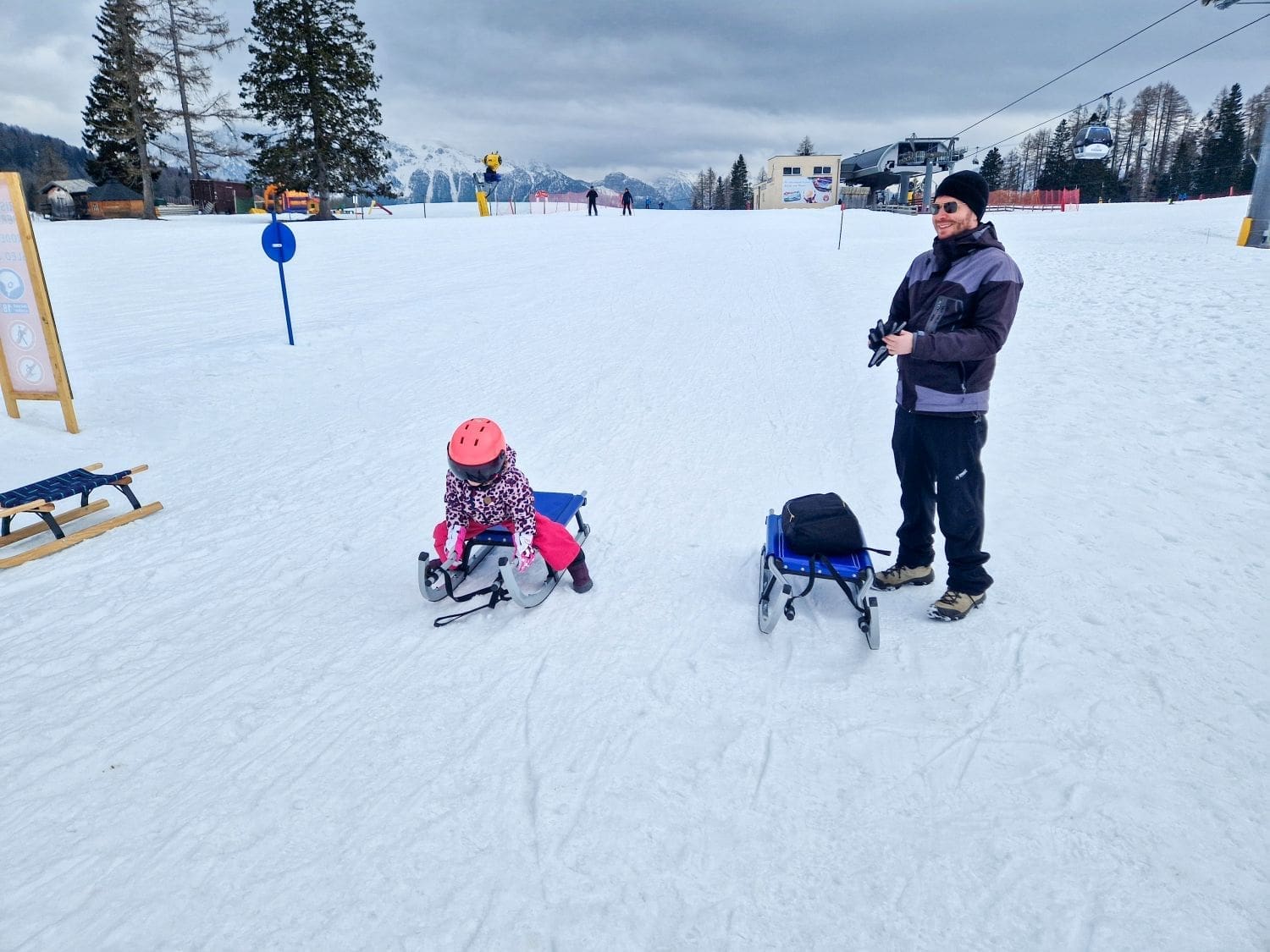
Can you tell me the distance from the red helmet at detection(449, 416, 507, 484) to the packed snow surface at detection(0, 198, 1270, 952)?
90cm

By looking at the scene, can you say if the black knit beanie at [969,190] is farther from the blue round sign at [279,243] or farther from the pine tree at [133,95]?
the pine tree at [133,95]

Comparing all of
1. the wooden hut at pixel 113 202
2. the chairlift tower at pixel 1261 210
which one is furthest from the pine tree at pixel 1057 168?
the wooden hut at pixel 113 202

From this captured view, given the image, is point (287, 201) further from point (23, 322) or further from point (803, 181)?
point (803, 181)

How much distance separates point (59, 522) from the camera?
17.4 feet

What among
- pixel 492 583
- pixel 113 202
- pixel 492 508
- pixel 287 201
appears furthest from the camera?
pixel 113 202

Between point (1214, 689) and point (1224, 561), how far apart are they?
1.62 metres

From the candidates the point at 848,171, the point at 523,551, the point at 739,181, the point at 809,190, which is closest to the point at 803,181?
the point at 809,190

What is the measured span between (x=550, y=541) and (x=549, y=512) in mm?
500

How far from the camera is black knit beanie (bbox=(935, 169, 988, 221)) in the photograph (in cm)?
342

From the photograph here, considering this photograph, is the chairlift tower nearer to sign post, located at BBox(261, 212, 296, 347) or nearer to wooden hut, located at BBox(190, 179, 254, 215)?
sign post, located at BBox(261, 212, 296, 347)

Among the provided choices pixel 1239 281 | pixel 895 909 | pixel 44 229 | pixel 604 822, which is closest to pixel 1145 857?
pixel 895 909

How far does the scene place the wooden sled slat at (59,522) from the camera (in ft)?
15.9

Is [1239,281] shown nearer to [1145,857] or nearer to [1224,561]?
[1224,561]

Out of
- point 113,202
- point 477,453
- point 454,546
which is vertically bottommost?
point 454,546
